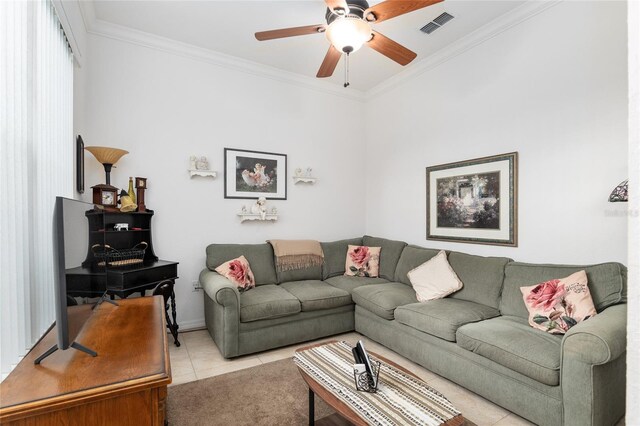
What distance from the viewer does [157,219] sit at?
3.29 m

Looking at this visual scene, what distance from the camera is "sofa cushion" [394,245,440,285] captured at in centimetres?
339

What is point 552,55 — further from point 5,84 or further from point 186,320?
point 186,320

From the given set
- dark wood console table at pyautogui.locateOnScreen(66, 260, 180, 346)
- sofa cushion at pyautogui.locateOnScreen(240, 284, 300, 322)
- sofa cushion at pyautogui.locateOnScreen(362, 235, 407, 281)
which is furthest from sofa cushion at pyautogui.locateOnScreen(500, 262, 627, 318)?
dark wood console table at pyautogui.locateOnScreen(66, 260, 180, 346)

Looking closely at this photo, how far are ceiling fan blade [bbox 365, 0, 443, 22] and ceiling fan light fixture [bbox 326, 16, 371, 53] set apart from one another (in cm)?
9

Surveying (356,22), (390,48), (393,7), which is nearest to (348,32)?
(356,22)

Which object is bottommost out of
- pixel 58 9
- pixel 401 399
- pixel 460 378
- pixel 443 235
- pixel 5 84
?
pixel 460 378

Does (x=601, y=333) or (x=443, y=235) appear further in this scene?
(x=443, y=235)

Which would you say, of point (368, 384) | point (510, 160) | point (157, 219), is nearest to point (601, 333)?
point (368, 384)

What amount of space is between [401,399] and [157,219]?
2.91m

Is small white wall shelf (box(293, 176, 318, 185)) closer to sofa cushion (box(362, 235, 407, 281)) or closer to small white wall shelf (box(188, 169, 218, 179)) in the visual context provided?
small white wall shelf (box(188, 169, 218, 179))

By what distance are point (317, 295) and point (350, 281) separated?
24.0 inches

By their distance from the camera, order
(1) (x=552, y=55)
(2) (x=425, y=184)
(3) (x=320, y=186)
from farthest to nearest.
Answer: (3) (x=320, y=186) → (2) (x=425, y=184) → (1) (x=552, y=55)

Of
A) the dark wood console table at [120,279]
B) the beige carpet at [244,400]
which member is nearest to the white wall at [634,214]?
the beige carpet at [244,400]

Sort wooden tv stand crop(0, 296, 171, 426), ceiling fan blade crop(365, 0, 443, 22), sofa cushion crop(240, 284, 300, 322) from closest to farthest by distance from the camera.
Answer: wooden tv stand crop(0, 296, 171, 426) < ceiling fan blade crop(365, 0, 443, 22) < sofa cushion crop(240, 284, 300, 322)
